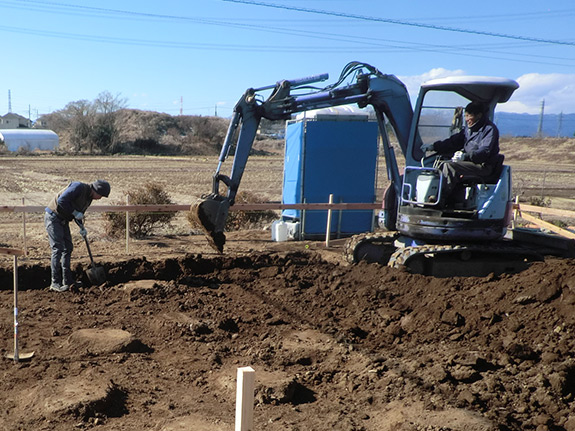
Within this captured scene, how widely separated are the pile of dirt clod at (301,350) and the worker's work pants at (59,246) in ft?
1.24

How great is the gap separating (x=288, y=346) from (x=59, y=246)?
4.11 metres

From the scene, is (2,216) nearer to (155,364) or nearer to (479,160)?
(155,364)

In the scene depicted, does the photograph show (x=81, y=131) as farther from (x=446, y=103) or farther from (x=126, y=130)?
(x=446, y=103)

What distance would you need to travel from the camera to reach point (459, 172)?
8.47 metres

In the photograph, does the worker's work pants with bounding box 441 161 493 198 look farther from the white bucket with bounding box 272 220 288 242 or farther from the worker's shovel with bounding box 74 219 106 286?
the white bucket with bounding box 272 220 288 242

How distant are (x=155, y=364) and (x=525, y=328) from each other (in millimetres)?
4162

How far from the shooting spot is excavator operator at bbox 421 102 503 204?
837 centimetres

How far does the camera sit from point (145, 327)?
7.59 meters

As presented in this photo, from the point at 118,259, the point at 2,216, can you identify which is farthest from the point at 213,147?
the point at 118,259

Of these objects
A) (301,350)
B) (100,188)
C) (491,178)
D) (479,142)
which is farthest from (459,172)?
(100,188)

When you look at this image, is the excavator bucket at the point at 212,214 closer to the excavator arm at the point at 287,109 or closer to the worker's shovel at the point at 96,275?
the excavator arm at the point at 287,109

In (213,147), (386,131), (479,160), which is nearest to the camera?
(479,160)

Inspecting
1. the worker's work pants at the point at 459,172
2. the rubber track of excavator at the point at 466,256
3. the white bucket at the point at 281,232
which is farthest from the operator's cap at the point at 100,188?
the white bucket at the point at 281,232

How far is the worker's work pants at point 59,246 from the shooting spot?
8.99 meters
